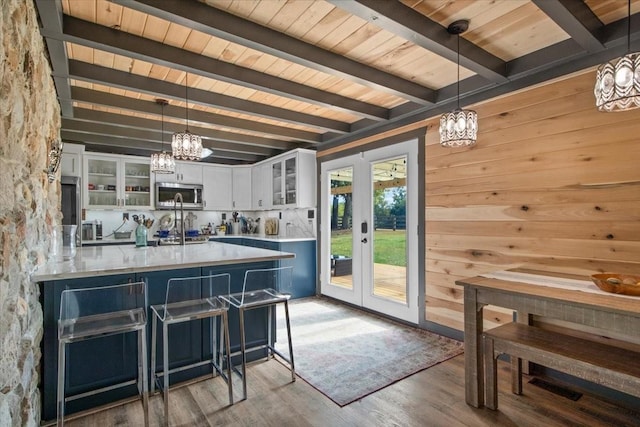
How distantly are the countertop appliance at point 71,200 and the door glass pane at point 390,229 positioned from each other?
3928mm

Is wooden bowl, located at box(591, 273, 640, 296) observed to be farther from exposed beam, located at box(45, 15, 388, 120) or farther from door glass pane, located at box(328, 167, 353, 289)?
door glass pane, located at box(328, 167, 353, 289)

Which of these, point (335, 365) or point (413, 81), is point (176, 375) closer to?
point (335, 365)

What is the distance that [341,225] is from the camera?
465 cm

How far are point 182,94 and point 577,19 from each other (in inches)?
117

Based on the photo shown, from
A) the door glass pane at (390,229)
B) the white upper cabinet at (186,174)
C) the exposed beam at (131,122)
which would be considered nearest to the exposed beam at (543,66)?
the door glass pane at (390,229)

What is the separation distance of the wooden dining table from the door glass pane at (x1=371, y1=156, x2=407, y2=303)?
1450 mm

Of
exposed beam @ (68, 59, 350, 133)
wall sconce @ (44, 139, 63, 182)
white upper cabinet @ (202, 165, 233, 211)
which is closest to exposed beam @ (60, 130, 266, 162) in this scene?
white upper cabinet @ (202, 165, 233, 211)

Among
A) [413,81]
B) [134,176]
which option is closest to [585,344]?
[413,81]

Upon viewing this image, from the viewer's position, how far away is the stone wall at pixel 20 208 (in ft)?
4.50

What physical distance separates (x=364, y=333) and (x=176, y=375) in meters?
1.83

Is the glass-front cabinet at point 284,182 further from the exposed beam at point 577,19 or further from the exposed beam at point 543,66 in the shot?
the exposed beam at point 577,19

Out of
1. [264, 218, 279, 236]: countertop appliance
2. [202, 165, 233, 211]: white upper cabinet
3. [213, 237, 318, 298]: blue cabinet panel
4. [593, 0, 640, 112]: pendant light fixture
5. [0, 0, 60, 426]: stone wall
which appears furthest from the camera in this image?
[202, 165, 233, 211]: white upper cabinet

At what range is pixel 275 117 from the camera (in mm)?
3670

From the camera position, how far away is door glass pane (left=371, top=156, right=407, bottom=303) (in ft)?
12.5
